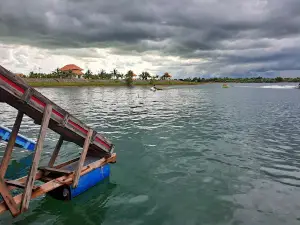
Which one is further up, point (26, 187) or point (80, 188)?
point (26, 187)

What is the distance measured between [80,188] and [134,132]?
14037mm

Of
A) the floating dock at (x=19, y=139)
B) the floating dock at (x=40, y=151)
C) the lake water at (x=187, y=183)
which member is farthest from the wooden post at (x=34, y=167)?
the floating dock at (x=19, y=139)

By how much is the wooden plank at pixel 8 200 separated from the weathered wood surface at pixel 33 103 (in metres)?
2.62

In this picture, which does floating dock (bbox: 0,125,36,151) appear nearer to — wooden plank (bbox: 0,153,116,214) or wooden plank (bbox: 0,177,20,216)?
wooden plank (bbox: 0,153,116,214)

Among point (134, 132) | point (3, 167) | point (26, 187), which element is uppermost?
point (3, 167)

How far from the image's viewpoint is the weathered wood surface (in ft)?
26.6

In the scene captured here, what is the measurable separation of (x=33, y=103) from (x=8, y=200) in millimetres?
3296

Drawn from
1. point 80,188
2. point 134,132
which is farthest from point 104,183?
point 134,132

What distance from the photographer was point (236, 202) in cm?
1101

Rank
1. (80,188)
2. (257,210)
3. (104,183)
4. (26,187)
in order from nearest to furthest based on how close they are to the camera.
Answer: (26,187)
(257,210)
(80,188)
(104,183)

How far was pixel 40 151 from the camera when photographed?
30.1ft

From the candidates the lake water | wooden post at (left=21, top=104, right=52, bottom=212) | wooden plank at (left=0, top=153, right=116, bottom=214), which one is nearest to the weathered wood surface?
wooden post at (left=21, top=104, right=52, bottom=212)

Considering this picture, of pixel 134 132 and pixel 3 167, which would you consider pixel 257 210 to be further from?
pixel 134 132

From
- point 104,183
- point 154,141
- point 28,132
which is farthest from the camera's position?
point 28,132
